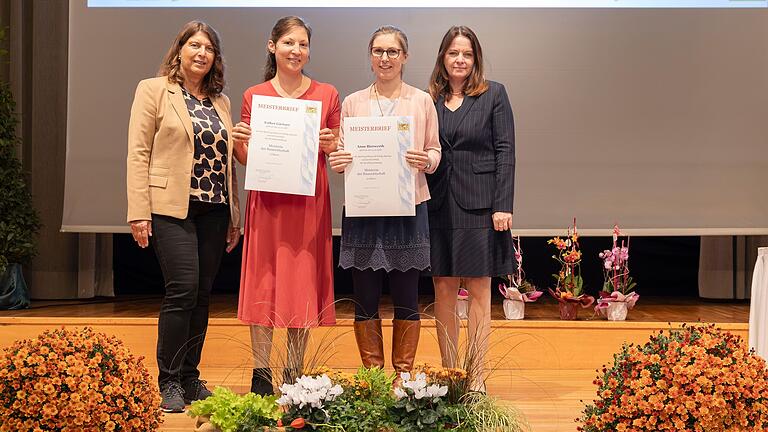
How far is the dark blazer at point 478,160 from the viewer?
3219 mm

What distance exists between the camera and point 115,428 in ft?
7.57

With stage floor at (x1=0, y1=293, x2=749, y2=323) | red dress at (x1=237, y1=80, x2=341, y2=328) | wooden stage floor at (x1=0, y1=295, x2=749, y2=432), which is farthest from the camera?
stage floor at (x1=0, y1=293, x2=749, y2=323)

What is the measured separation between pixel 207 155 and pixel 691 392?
6.20 feet

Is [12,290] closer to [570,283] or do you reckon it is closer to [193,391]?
[193,391]

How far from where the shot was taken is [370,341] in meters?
3.11

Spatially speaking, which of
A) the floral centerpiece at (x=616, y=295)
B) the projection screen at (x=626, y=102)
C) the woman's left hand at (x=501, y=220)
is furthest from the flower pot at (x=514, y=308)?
the woman's left hand at (x=501, y=220)

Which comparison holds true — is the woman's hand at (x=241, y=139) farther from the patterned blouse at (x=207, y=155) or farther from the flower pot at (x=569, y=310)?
the flower pot at (x=569, y=310)

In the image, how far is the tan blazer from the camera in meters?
3.05

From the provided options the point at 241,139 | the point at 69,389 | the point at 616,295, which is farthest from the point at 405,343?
the point at 616,295

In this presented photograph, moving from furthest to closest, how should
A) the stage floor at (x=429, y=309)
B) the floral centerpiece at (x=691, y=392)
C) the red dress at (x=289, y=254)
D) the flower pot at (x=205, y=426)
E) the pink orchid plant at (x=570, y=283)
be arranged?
the stage floor at (x=429, y=309) → the pink orchid plant at (x=570, y=283) → the red dress at (x=289, y=254) → the flower pot at (x=205, y=426) → the floral centerpiece at (x=691, y=392)

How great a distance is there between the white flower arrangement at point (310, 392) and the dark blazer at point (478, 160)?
3.37ft

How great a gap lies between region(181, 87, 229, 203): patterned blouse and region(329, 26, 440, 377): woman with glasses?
0.44m

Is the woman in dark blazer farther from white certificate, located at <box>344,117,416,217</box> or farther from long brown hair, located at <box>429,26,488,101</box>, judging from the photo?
white certificate, located at <box>344,117,416,217</box>

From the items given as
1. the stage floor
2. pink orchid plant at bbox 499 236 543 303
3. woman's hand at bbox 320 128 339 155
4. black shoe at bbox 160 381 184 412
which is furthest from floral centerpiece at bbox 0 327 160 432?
pink orchid plant at bbox 499 236 543 303
